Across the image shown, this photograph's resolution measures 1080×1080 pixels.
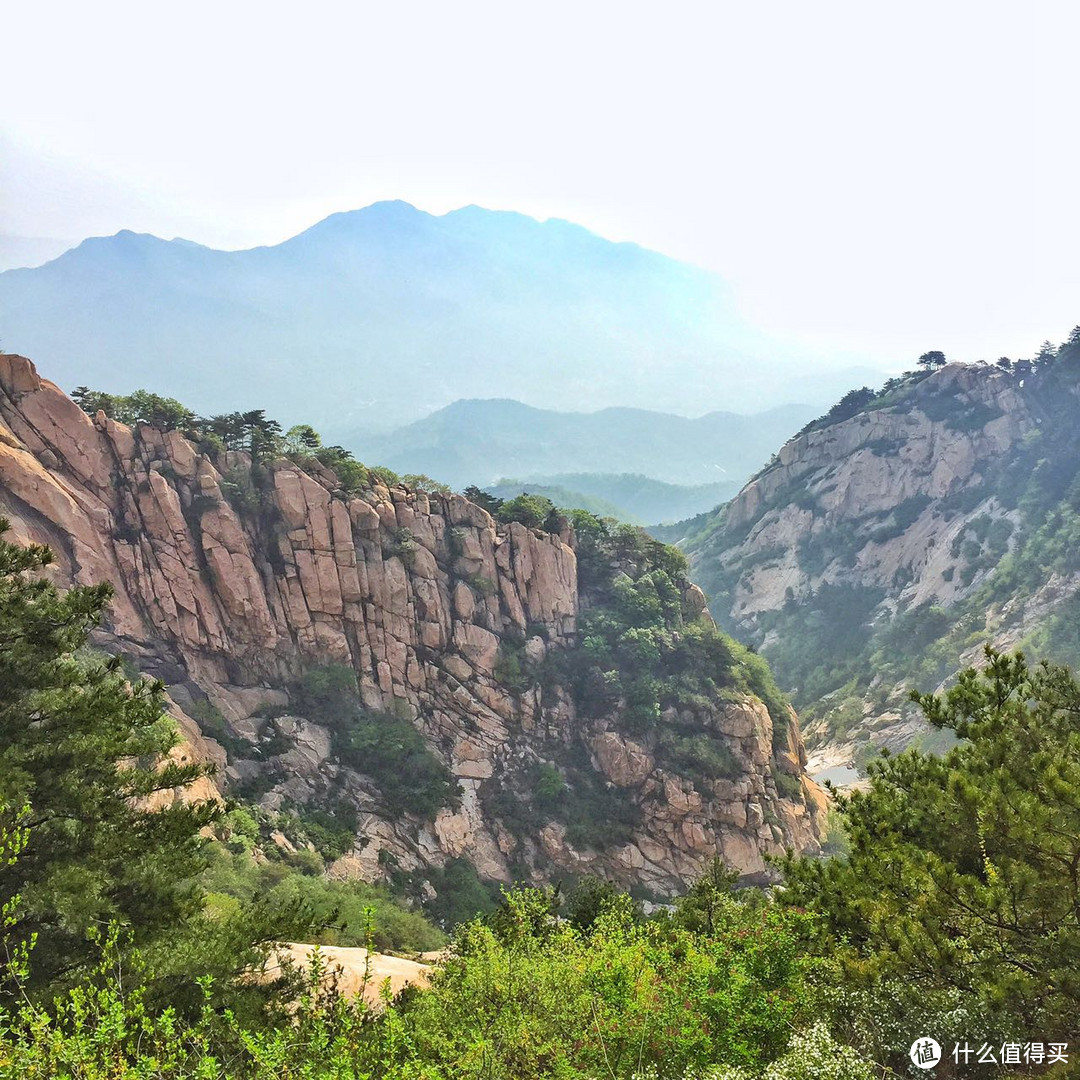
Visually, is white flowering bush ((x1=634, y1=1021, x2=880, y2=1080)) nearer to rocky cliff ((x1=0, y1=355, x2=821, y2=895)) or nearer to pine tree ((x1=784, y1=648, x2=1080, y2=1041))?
pine tree ((x1=784, y1=648, x2=1080, y2=1041))

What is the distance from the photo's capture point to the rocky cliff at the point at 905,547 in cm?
6519

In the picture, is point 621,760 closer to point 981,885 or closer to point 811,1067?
point 981,885

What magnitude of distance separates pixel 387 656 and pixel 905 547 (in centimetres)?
6953

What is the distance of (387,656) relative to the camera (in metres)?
→ 39.5

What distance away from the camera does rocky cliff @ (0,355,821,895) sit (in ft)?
107

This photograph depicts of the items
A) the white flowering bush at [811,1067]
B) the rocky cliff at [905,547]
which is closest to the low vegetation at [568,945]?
the white flowering bush at [811,1067]

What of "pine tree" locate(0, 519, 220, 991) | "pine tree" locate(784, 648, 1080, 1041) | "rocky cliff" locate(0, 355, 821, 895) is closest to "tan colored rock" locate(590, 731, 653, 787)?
"rocky cliff" locate(0, 355, 821, 895)

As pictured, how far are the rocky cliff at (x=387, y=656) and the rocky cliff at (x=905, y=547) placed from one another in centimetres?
2818

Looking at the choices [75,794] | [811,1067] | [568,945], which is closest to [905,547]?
[568,945]

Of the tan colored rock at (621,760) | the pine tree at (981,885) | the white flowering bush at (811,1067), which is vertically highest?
the pine tree at (981,885)

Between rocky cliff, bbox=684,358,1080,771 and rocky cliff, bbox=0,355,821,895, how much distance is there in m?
28.2

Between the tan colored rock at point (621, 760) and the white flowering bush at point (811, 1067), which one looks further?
the tan colored rock at point (621, 760)

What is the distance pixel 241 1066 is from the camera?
8375 mm

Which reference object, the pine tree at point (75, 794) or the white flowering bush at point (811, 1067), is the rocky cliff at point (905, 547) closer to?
the white flowering bush at point (811, 1067)
